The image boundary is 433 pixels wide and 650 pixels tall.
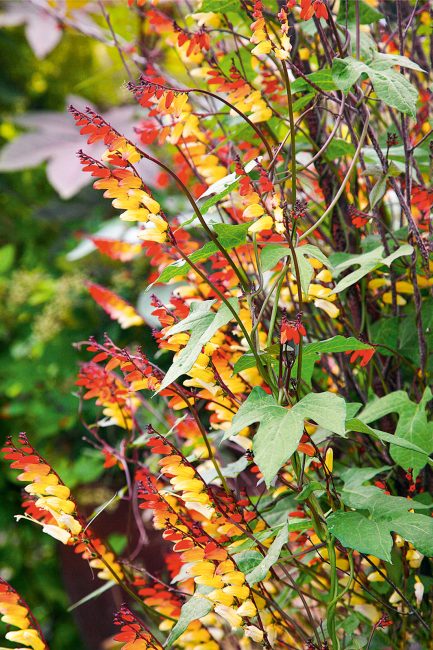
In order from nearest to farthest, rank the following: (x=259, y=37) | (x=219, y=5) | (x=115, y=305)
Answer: (x=259, y=37) → (x=219, y=5) → (x=115, y=305)

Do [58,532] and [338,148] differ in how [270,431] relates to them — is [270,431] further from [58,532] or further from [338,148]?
[338,148]

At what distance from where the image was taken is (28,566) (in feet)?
6.40

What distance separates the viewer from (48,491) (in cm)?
61

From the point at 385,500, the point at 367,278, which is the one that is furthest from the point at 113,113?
the point at 385,500

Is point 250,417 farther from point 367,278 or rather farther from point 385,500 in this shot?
point 367,278

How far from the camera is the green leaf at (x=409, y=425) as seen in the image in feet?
2.00

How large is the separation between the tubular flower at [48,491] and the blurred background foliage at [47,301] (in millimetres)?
970

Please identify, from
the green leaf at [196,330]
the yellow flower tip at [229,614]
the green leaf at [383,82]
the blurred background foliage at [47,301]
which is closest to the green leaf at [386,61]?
the green leaf at [383,82]

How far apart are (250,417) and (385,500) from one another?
0.16 meters

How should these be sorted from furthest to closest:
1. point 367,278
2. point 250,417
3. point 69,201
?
1. point 69,201
2. point 367,278
3. point 250,417

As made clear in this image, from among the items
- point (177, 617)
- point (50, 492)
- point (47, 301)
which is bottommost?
point (47, 301)

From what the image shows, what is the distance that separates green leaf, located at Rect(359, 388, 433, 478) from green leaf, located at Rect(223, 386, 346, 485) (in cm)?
13

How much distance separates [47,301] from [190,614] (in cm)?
141

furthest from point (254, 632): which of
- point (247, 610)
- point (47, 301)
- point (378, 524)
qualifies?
point (47, 301)
